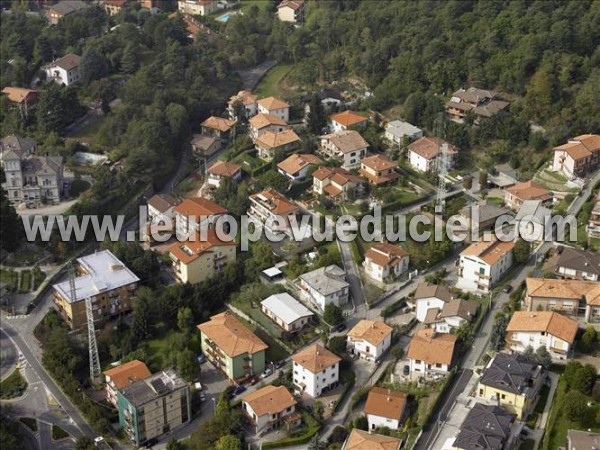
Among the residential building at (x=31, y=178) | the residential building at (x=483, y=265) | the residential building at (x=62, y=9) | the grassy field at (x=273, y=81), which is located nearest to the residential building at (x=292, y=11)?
the grassy field at (x=273, y=81)

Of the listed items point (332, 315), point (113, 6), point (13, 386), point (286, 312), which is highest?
point (113, 6)

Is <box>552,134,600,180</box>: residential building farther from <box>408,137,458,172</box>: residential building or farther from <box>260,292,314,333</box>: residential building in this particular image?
<box>260,292,314,333</box>: residential building

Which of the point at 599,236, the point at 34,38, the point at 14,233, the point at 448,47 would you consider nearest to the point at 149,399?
the point at 14,233

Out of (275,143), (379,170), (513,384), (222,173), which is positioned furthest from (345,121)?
(513,384)

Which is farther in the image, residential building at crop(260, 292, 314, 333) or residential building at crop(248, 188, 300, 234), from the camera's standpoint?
residential building at crop(248, 188, 300, 234)

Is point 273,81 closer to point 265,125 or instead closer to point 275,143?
point 265,125

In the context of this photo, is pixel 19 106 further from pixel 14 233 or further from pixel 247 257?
pixel 247 257

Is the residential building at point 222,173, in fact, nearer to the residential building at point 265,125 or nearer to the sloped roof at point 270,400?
the residential building at point 265,125

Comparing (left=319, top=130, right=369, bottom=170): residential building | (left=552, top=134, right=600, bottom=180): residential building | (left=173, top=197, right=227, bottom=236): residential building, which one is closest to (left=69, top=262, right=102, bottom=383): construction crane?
(left=173, top=197, right=227, bottom=236): residential building
